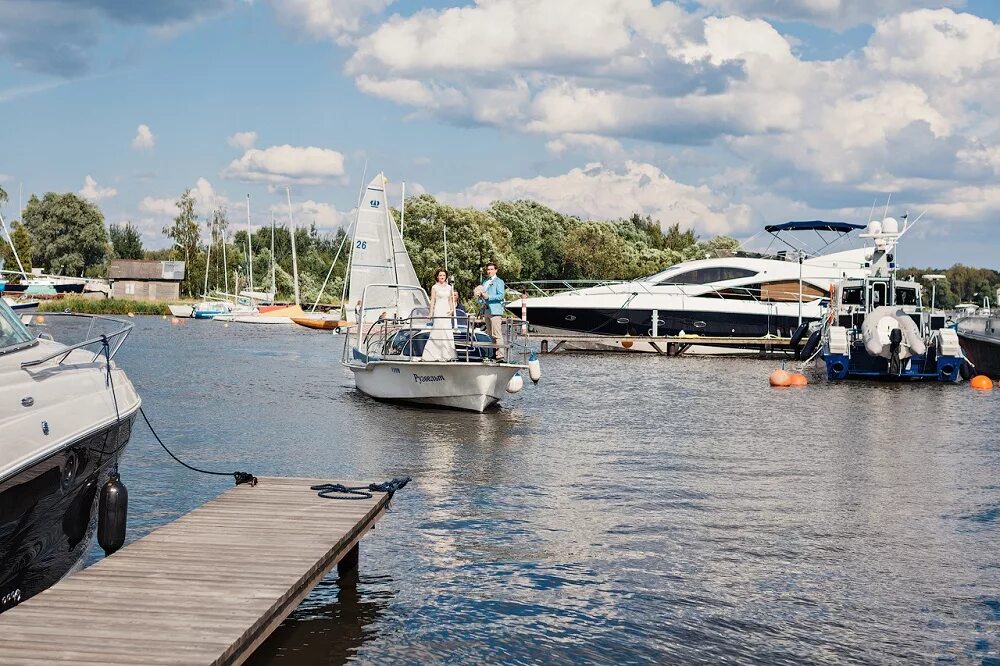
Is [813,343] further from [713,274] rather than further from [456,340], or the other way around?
[456,340]

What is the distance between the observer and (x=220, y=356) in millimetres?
41469

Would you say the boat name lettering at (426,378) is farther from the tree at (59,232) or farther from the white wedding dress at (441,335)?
the tree at (59,232)

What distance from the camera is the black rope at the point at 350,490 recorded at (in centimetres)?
908

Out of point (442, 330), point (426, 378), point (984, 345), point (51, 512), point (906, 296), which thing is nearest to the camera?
point (51, 512)

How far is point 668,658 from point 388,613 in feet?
6.92

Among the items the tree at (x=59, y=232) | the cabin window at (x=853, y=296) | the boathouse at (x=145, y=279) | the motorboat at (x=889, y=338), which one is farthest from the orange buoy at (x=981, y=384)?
the tree at (x=59, y=232)

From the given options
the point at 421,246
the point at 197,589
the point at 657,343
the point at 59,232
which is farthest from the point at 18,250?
the point at 197,589

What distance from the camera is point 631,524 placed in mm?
11336

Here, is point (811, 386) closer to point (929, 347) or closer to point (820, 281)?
point (929, 347)

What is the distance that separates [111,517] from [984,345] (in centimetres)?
3571

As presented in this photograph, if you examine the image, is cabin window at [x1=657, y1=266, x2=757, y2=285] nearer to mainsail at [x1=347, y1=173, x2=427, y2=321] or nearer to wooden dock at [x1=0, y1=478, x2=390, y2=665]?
mainsail at [x1=347, y1=173, x2=427, y2=321]

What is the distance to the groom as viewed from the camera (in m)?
21.1

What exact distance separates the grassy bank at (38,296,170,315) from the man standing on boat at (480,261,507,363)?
7387 cm

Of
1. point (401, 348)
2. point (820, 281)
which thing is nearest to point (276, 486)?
point (401, 348)
